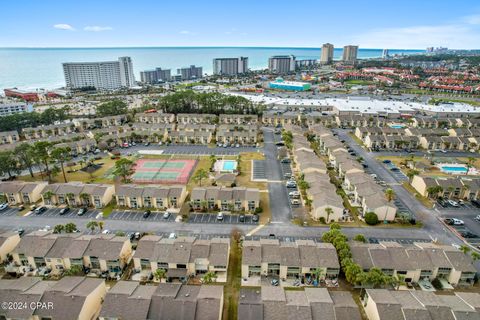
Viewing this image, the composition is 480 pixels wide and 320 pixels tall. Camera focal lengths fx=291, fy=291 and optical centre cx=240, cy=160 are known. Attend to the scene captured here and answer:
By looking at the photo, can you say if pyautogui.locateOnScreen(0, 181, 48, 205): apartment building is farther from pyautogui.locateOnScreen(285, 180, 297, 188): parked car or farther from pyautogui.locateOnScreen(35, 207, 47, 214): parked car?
pyautogui.locateOnScreen(285, 180, 297, 188): parked car

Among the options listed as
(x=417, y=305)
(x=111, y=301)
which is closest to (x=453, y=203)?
(x=417, y=305)

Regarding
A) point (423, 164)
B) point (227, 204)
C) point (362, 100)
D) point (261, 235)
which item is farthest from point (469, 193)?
point (362, 100)

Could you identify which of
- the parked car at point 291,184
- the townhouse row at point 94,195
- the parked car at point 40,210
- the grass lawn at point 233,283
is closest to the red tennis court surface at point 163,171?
the townhouse row at point 94,195

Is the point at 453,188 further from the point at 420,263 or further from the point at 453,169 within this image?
the point at 420,263

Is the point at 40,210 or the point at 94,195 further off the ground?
the point at 94,195

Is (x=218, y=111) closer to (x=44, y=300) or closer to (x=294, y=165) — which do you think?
(x=294, y=165)

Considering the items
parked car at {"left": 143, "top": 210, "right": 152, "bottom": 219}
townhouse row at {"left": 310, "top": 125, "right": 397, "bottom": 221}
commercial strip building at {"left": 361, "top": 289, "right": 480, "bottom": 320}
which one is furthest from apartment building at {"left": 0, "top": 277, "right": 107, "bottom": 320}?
townhouse row at {"left": 310, "top": 125, "right": 397, "bottom": 221}

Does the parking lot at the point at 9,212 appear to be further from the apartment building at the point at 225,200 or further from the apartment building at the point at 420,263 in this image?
the apartment building at the point at 420,263
